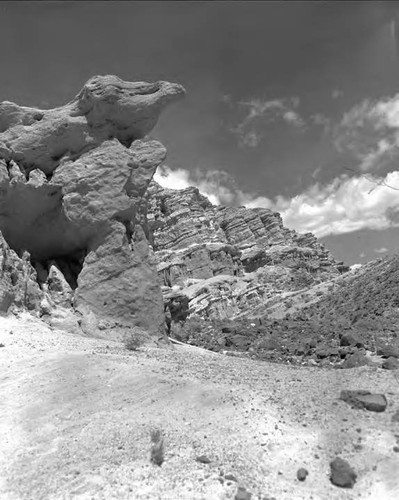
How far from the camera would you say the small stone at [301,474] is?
8.02 metres

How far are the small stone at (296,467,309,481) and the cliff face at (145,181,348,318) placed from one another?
5281cm

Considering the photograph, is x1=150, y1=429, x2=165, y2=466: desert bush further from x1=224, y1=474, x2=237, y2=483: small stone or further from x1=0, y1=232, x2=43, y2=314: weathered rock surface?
x1=0, y1=232, x2=43, y2=314: weathered rock surface

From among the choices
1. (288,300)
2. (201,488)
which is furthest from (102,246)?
(288,300)

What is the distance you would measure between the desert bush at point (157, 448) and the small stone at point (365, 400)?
4.20 m

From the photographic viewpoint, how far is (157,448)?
8.70 metres

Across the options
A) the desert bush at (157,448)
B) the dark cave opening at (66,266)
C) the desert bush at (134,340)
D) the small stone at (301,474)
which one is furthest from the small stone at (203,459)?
the dark cave opening at (66,266)

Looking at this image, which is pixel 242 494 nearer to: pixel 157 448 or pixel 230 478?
pixel 230 478

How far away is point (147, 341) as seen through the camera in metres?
20.7

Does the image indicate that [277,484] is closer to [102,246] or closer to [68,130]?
[102,246]

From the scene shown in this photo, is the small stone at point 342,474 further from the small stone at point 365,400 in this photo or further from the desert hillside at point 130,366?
the small stone at point 365,400

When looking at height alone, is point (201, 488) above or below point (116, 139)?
below

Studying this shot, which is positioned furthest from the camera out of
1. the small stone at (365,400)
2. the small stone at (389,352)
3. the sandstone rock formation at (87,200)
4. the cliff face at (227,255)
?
the cliff face at (227,255)

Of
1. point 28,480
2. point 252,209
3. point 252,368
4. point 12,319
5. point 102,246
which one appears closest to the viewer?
point 28,480

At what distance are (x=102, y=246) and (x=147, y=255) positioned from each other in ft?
8.11
